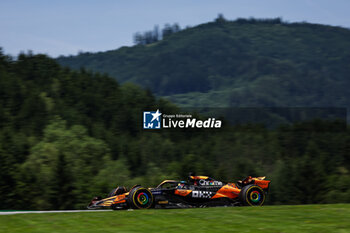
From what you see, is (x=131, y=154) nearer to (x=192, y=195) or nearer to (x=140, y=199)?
(x=192, y=195)

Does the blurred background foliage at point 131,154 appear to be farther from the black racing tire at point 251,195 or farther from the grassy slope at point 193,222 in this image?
the grassy slope at point 193,222

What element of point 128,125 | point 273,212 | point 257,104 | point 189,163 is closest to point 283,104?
point 257,104

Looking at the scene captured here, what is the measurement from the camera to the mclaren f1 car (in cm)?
1877

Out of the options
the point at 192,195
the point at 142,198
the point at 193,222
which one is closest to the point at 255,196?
the point at 192,195

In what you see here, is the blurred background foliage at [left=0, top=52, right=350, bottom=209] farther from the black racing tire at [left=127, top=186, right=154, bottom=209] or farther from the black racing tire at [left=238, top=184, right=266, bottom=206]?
the black racing tire at [left=127, top=186, right=154, bottom=209]

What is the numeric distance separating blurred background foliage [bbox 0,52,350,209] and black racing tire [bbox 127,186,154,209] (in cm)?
2714

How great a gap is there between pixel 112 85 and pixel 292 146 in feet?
194

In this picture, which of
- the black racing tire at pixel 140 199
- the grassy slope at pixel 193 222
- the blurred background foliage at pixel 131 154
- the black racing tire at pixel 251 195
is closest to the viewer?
the grassy slope at pixel 193 222

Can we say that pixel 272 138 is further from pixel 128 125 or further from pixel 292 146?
pixel 128 125

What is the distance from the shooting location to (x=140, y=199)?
60.4 feet

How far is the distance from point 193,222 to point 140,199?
5.50 metres

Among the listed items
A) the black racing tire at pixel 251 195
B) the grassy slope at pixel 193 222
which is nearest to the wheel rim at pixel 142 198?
the grassy slope at pixel 193 222

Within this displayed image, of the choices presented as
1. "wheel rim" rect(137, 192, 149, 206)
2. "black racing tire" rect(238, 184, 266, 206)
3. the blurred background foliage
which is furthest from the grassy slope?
the blurred background foliage

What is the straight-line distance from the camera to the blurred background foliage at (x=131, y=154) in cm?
4728
